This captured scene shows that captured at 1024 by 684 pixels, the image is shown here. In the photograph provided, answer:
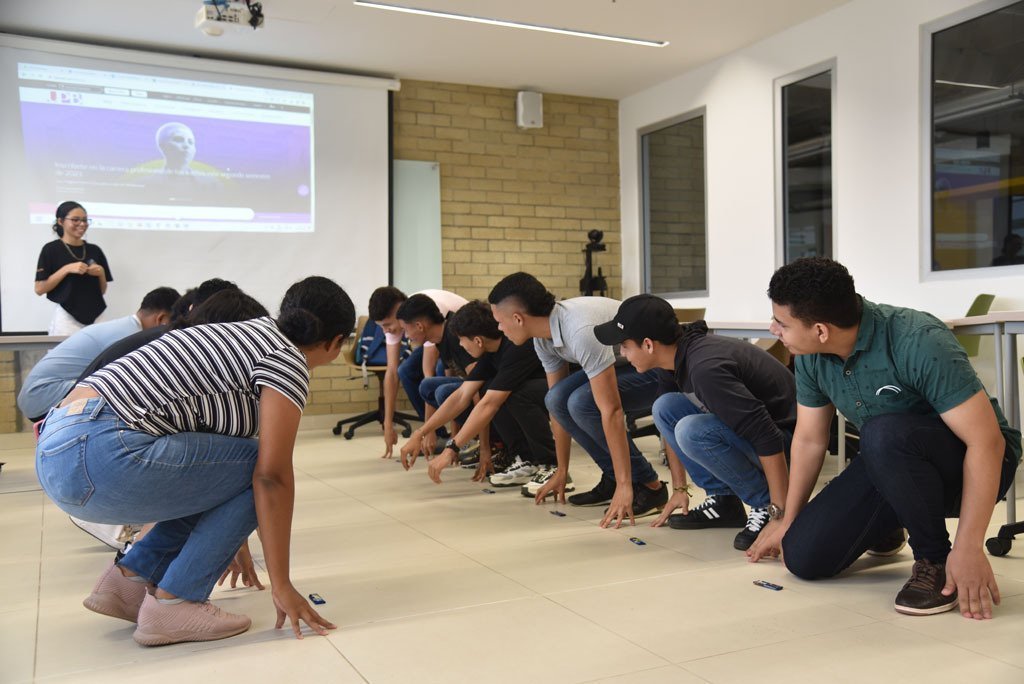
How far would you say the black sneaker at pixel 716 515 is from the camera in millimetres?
2926

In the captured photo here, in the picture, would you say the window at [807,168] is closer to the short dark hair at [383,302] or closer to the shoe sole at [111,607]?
the short dark hair at [383,302]

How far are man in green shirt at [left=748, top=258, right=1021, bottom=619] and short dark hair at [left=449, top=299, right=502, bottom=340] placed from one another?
161cm

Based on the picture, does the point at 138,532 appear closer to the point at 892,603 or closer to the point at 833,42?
the point at 892,603

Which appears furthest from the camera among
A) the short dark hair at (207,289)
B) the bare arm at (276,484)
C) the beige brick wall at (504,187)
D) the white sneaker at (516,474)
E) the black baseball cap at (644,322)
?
the beige brick wall at (504,187)

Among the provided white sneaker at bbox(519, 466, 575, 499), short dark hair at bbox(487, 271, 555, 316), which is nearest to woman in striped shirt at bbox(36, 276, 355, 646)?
short dark hair at bbox(487, 271, 555, 316)

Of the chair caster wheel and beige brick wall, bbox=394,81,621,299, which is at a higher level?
beige brick wall, bbox=394,81,621,299

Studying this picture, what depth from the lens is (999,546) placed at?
2.50 m

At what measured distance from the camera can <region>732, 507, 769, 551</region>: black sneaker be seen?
8.64ft

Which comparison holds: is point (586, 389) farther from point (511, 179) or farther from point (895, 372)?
point (511, 179)

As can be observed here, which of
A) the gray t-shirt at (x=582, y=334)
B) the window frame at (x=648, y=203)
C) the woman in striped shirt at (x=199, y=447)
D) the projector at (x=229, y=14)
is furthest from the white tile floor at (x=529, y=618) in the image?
the window frame at (x=648, y=203)

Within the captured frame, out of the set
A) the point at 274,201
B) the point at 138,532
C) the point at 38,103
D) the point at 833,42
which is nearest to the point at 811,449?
the point at 138,532

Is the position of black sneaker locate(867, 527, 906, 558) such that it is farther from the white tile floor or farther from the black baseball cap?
the black baseball cap

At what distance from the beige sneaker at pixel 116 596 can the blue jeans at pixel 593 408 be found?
1.66 meters

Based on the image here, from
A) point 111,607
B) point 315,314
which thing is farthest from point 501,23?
point 111,607
